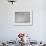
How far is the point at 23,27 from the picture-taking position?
13.4 ft

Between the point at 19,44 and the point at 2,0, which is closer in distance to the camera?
the point at 19,44

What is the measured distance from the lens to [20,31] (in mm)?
4062

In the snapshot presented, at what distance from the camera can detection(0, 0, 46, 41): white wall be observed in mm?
4055

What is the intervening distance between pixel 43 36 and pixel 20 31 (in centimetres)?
70

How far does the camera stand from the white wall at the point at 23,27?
405 cm

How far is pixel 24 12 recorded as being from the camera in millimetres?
4070

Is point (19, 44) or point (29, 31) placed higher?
point (29, 31)

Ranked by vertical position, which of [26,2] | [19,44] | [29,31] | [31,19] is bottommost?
[19,44]

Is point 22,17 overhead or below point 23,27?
overhead

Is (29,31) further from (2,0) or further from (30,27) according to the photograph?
(2,0)

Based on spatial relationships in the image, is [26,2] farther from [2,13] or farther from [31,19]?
[2,13]

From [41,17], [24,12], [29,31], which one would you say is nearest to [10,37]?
[29,31]

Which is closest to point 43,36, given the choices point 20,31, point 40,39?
point 40,39

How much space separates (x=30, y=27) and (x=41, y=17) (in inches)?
17.5
